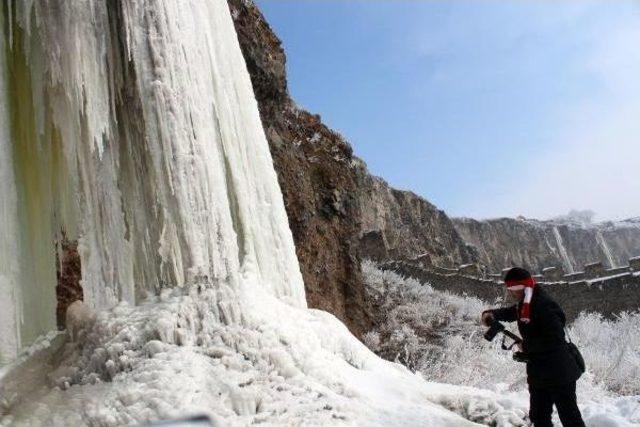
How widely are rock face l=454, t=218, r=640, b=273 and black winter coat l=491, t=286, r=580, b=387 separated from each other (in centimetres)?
5214

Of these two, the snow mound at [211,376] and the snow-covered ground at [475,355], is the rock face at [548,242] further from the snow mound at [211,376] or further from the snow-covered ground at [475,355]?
the snow mound at [211,376]

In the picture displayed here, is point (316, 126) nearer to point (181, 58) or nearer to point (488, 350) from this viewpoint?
point (488, 350)

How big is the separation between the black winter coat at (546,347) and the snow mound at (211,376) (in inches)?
25.3

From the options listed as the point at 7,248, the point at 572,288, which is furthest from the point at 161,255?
the point at 572,288

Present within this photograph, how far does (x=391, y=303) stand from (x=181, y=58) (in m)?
16.0

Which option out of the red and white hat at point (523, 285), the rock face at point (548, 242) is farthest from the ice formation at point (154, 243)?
the rock face at point (548, 242)

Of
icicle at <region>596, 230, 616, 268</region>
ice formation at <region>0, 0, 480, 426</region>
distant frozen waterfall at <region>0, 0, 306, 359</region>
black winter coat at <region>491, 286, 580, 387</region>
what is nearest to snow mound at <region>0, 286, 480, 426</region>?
ice formation at <region>0, 0, 480, 426</region>

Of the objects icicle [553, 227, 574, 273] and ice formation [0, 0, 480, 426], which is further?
icicle [553, 227, 574, 273]

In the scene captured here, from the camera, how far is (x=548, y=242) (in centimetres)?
6738

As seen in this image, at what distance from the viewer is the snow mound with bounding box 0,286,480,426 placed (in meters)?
4.01

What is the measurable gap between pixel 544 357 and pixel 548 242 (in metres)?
66.6

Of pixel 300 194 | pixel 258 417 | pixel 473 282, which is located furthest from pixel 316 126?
pixel 258 417

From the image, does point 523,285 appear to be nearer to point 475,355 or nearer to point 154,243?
point 154,243

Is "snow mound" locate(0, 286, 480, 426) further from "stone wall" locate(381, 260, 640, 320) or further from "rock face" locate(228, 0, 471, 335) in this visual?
"stone wall" locate(381, 260, 640, 320)
